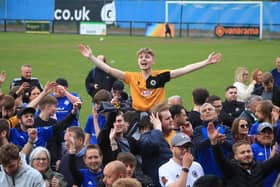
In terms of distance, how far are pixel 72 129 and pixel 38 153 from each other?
97 centimetres

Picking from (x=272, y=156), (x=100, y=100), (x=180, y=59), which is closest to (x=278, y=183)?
(x=272, y=156)

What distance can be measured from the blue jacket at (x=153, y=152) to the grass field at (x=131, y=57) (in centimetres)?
925

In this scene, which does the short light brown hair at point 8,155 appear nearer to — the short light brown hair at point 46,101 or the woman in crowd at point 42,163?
the woman in crowd at point 42,163

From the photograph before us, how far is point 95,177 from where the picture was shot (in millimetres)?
8977

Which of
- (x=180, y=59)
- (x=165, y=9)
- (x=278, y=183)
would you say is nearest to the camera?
(x=278, y=183)

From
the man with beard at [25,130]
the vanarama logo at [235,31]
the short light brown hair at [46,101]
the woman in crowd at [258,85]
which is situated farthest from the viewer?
the vanarama logo at [235,31]

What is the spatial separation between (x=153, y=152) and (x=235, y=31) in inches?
1853

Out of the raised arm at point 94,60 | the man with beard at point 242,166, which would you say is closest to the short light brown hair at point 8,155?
the man with beard at point 242,166

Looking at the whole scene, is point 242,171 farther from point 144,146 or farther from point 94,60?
point 94,60

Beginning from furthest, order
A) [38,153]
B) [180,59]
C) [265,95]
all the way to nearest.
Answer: [180,59]
[265,95]
[38,153]

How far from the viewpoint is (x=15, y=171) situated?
26.7 feet

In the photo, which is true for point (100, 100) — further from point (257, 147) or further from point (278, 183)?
point (278, 183)

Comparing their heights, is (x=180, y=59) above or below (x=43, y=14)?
below

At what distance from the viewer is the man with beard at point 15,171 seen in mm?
8047
